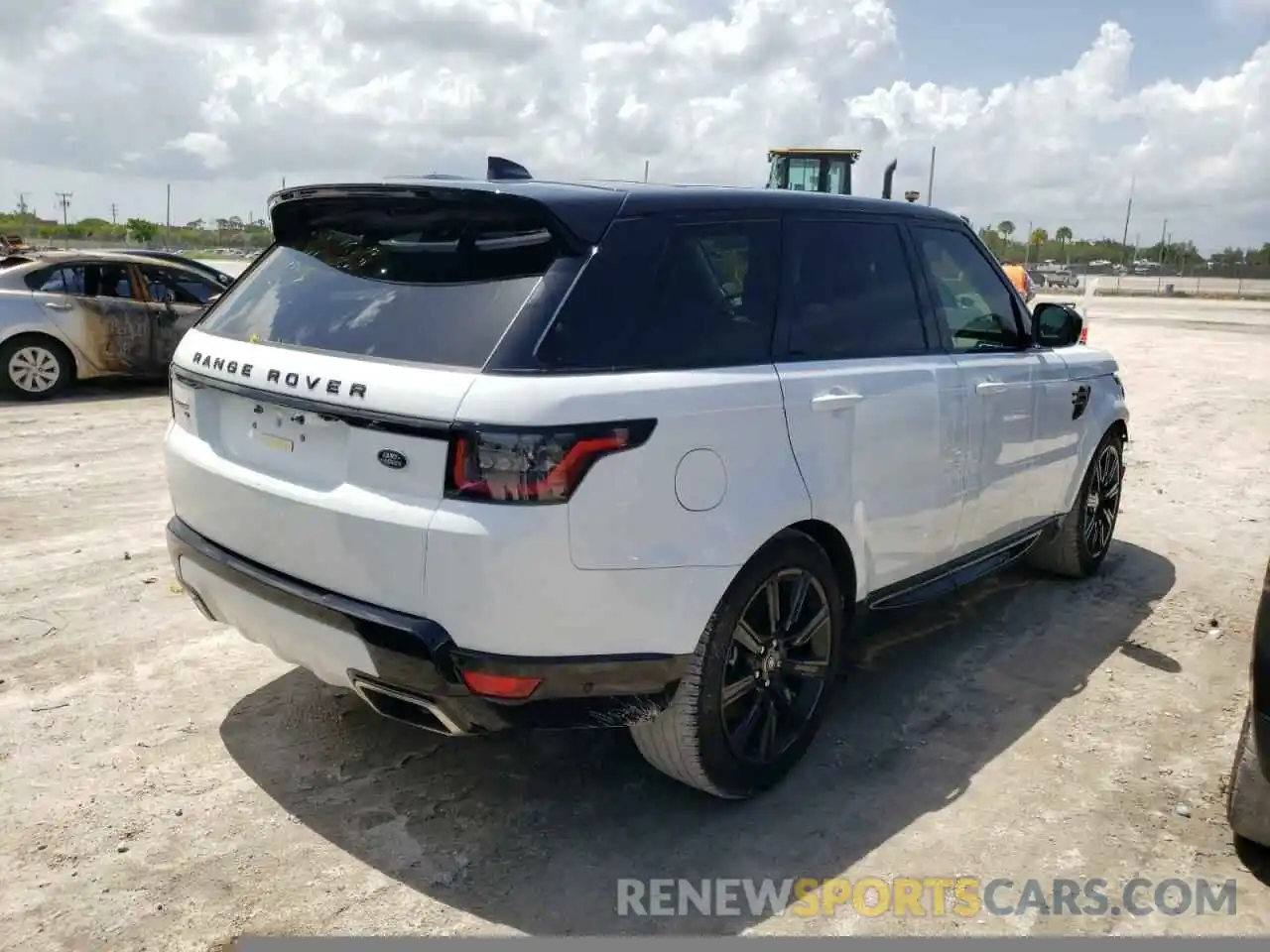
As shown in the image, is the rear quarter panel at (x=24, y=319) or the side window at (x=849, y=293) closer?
the side window at (x=849, y=293)

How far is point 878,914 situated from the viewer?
2787 mm

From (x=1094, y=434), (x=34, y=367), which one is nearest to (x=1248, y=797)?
(x=1094, y=434)

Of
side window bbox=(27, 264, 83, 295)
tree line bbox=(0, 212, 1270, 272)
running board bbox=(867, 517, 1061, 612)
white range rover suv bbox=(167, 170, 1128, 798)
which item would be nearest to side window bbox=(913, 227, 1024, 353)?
white range rover suv bbox=(167, 170, 1128, 798)

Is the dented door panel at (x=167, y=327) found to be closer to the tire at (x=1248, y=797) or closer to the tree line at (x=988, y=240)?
the tire at (x=1248, y=797)

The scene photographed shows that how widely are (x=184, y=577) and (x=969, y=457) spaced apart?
2902 mm

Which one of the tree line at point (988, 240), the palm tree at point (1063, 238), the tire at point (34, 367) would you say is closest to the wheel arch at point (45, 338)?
the tire at point (34, 367)

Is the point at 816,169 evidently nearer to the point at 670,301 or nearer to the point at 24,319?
the point at 24,319

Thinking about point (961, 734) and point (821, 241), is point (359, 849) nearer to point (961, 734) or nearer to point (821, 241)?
point (961, 734)

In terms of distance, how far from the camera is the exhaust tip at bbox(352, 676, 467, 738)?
2.73 metres

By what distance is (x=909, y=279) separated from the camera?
3.98 metres

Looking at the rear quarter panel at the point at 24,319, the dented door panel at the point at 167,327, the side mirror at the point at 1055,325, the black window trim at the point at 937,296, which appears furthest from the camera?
the dented door panel at the point at 167,327

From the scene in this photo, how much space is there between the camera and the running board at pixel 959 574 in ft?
12.5

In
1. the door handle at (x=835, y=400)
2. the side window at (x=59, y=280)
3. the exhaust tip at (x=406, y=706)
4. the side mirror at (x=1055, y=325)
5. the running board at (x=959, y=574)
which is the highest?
the side mirror at (x=1055, y=325)

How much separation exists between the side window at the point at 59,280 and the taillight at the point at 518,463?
9.58 m
